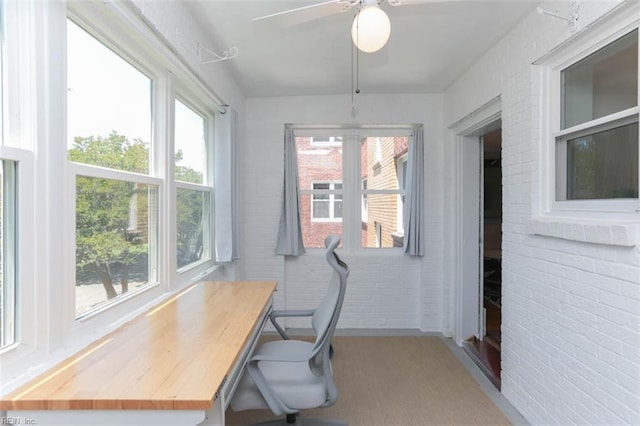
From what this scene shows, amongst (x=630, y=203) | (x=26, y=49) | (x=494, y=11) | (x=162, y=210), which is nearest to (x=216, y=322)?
(x=162, y=210)

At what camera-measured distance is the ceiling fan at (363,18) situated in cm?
151

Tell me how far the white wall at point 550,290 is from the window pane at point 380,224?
58.3 inches

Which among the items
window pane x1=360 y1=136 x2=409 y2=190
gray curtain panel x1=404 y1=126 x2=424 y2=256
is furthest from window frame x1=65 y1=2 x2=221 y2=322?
gray curtain panel x1=404 y1=126 x2=424 y2=256

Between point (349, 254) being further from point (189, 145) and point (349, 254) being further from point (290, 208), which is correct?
point (189, 145)

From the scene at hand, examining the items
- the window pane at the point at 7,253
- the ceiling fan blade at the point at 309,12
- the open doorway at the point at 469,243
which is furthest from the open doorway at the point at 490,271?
the window pane at the point at 7,253

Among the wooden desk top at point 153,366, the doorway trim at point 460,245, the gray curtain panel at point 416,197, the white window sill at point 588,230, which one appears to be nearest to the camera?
the wooden desk top at point 153,366

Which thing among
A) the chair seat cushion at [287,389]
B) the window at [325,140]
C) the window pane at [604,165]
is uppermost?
the window at [325,140]

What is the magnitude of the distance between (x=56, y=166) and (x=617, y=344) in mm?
2392

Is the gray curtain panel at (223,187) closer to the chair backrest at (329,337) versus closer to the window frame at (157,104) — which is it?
the window frame at (157,104)

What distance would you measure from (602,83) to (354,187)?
236cm

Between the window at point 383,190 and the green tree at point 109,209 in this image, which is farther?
the window at point 383,190

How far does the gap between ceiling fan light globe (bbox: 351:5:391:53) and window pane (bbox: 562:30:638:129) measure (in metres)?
1.14

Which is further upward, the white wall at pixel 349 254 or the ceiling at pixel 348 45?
the ceiling at pixel 348 45

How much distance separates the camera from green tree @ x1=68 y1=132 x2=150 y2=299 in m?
1.49
